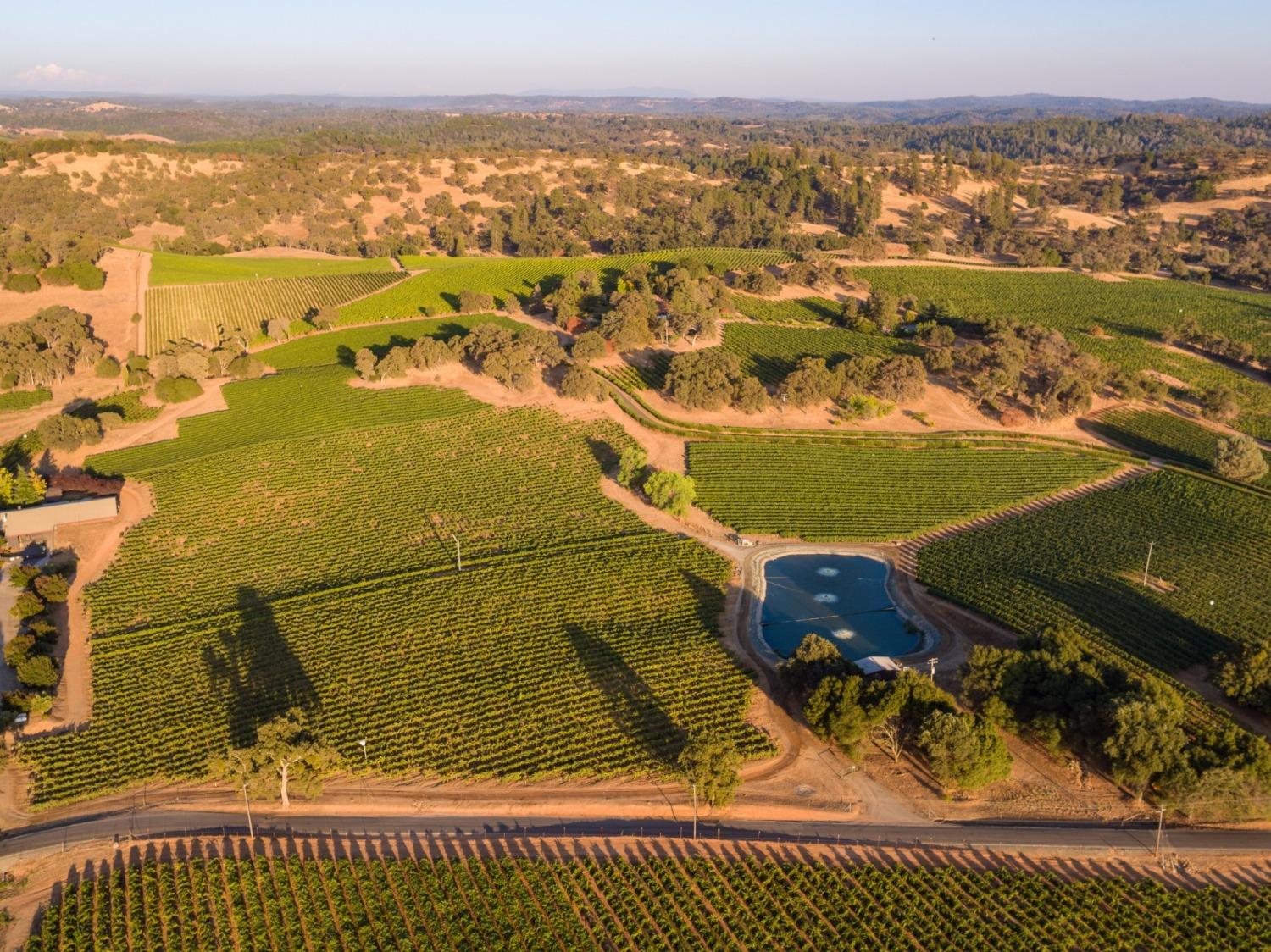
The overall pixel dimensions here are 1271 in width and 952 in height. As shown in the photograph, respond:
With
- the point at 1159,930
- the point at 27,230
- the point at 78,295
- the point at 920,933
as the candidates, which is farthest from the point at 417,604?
the point at 27,230

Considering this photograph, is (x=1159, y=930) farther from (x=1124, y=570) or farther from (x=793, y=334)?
(x=793, y=334)

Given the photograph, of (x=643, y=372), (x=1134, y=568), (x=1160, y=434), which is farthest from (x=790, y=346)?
(x=1134, y=568)

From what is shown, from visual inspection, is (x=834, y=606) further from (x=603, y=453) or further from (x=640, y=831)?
(x=603, y=453)

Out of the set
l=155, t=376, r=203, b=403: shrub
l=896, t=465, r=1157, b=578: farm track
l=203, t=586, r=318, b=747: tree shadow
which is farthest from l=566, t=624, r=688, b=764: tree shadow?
l=155, t=376, r=203, b=403: shrub

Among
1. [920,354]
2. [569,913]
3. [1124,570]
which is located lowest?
[569,913]

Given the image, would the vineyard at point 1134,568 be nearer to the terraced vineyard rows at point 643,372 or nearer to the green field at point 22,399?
the terraced vineyard rows at point 643,372

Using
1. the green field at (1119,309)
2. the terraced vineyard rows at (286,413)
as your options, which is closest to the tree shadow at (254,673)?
the terraced vineyard rows at (286,413)

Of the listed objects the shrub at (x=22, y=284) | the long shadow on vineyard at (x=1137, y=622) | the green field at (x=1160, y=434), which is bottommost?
the long shadow on vineyard at (x=1137, y=622)
